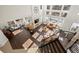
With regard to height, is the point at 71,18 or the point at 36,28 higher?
the point at 71,18

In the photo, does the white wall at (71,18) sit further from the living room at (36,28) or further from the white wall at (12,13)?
the white wall at (12,13)

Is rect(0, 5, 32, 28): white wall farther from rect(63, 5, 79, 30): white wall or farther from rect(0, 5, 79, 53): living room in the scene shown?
rect(63, 5, 79, 30): white wall

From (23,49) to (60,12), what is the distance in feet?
2.22

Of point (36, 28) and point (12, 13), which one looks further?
point (36, 28)

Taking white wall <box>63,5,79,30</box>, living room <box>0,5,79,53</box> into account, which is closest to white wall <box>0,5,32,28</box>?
living room <box>0,5,79,53</box>

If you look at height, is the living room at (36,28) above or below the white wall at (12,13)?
below

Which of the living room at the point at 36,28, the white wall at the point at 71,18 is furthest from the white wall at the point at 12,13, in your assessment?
the white wall at the point at 71,18

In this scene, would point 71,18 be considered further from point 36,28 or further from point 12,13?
point 12,13

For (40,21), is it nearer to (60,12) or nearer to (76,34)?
(60,12)

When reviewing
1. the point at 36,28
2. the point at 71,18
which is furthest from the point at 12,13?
the point at 71,18
